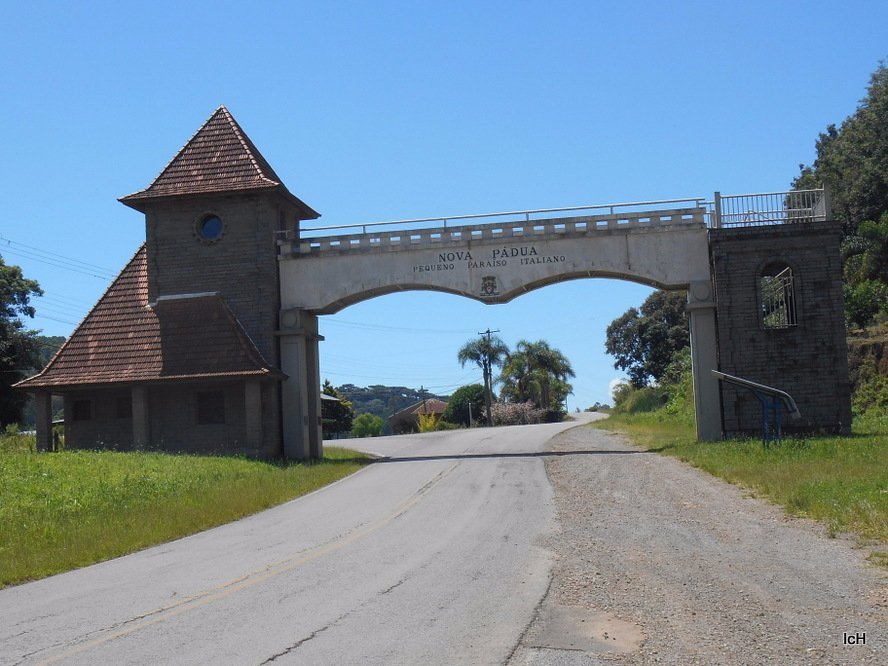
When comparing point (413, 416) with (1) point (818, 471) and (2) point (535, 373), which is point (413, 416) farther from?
(1) point (818, 471)

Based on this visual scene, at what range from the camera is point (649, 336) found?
8531 centimetres

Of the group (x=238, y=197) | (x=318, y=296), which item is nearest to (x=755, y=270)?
(x=318, y=296)

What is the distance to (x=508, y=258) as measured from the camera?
31.1m

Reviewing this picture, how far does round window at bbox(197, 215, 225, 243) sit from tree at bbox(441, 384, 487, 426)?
63901mm

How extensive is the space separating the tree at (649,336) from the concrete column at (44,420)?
194 ft

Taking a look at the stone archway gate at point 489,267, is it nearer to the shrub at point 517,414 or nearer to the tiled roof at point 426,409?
the shrub at point 517,414

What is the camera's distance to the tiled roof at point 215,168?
32.4 metres

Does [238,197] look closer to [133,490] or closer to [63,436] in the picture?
[63,436]

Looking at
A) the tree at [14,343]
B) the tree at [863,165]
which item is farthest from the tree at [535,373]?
the tree at [14,343]

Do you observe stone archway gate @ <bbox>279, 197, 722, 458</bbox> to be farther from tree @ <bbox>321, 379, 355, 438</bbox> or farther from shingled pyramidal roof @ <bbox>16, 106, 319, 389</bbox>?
tree @ <bbox>321, 379, 355, 438</bbox>

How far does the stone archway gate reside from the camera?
30.3 metres

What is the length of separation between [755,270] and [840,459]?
1037 centimetres

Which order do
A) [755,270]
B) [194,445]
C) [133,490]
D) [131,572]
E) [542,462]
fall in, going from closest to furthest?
[131,572] < [133,490] < [542,462] < [755,270] < [194,445]

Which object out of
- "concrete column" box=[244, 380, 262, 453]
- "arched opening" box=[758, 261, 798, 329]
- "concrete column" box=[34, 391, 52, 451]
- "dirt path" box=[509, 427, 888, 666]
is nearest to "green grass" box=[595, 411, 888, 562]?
"dirt path" box=[509, 427, 888, 666]
